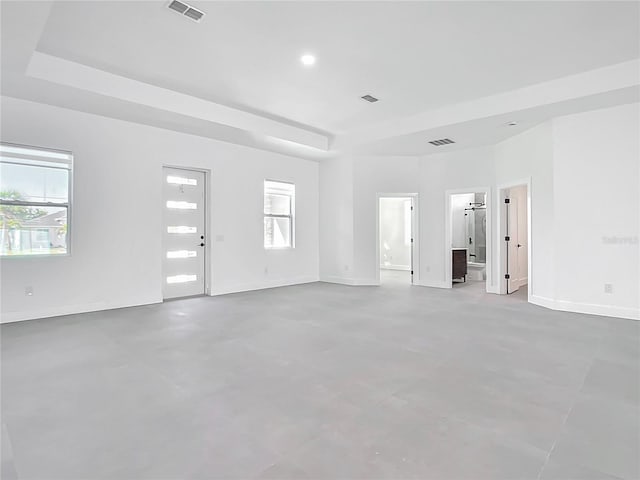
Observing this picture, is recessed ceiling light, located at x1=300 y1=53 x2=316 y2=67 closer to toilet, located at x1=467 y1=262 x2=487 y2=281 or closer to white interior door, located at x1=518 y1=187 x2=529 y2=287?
white interior door, located at x1=518 y1=187 x2=529 y2=287

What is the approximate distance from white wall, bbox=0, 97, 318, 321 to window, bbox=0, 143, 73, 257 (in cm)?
12

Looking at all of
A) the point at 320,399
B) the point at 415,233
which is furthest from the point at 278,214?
the point at 320,399

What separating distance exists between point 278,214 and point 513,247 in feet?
16.0

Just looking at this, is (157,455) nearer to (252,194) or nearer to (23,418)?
(23,418)

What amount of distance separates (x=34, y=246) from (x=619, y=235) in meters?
7.77

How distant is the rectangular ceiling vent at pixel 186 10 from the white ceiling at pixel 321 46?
7 cm

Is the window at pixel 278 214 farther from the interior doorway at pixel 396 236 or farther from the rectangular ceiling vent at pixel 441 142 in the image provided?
the interior doorway at pixel 396 236

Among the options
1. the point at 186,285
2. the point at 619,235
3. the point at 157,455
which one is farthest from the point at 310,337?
the point at 619,235

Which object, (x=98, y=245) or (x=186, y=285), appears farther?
(x=186, y=285)

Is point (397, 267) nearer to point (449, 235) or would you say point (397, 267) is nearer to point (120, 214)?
point (449, 235)

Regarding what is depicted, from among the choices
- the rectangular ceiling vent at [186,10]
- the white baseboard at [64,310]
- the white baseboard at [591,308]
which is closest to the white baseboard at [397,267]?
the white baseboard at [591,308]

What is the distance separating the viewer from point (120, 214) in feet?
18.0

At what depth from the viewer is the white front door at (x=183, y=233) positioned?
244 inches

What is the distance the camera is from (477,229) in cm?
1058
